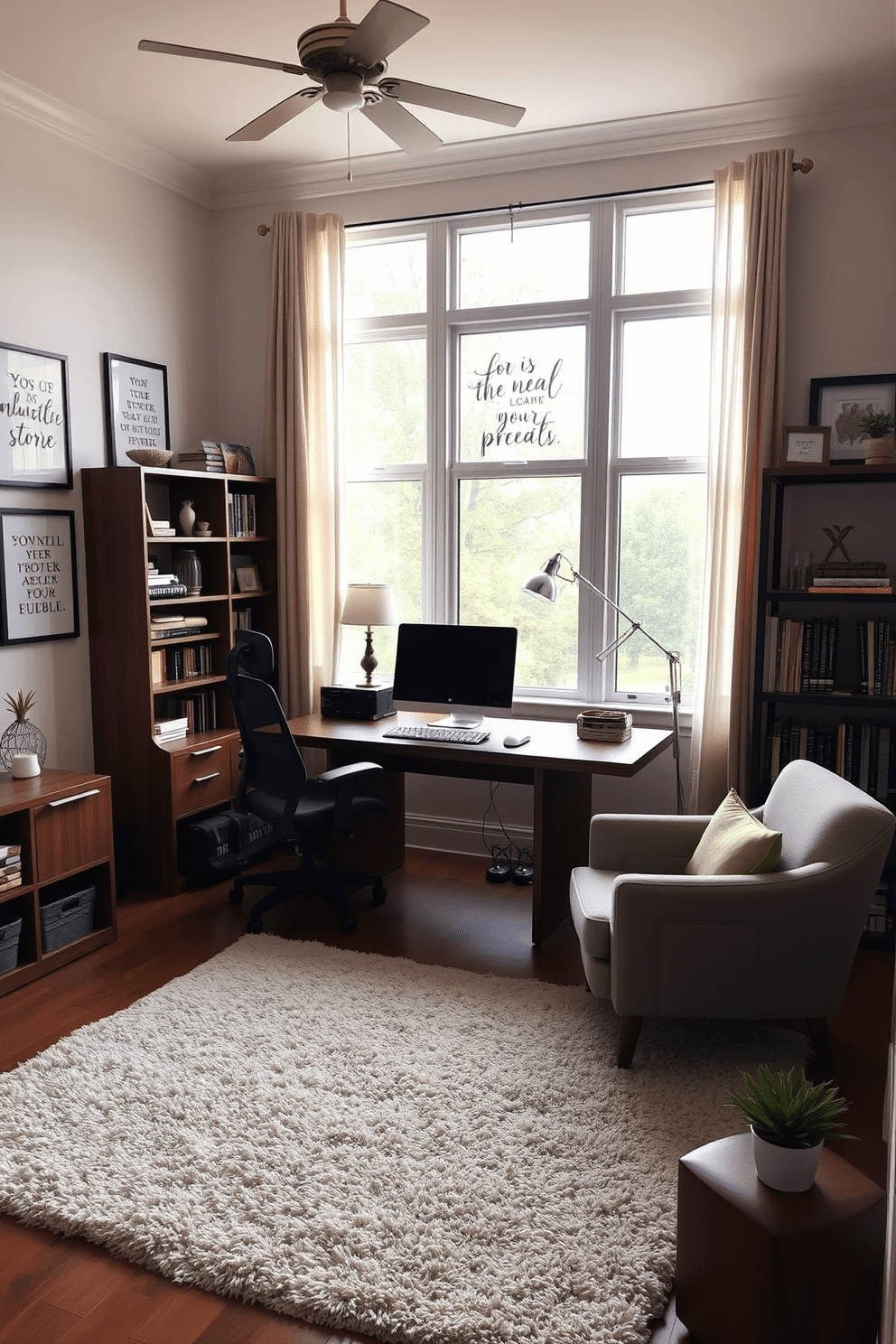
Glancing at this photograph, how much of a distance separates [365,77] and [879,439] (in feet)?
7.18

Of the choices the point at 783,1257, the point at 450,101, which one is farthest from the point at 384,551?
the point at 783,1257

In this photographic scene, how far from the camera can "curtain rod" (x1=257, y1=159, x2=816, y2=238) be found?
3875mm

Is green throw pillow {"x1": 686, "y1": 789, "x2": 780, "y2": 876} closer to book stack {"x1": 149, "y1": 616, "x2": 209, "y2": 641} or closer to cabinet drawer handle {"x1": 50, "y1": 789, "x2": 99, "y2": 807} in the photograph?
cabinet drawer handle {"x1": 50, "y1": 789, "x2": 99, "y2": 807}

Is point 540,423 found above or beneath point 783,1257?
above

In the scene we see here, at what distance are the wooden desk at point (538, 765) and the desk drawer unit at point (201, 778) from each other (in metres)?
0.43

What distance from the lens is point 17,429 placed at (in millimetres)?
3832

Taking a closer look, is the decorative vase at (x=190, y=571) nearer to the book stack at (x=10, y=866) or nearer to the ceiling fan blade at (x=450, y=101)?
the book stack at (x=10, y=866)

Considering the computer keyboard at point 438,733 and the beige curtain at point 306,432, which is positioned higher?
the beige curtain at point 306,432

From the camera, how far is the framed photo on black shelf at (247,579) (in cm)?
475

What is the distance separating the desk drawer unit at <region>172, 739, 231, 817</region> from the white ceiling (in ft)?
8.51

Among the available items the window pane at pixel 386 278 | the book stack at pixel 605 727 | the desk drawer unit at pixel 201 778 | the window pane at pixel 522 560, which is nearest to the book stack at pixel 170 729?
the desk drawer unit at pixel 201 778

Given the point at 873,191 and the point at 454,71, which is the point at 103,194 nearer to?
the point at 454,71

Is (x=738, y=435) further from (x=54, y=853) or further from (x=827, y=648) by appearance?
(x=54, y=853)

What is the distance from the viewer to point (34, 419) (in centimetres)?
392
